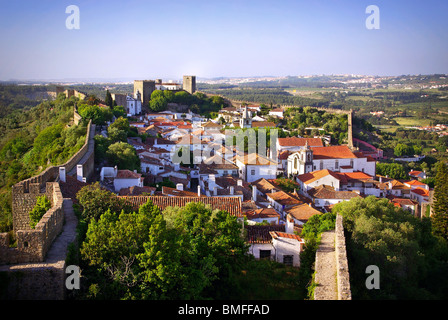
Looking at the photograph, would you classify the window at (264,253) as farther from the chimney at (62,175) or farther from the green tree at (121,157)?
the green tree at (121,157)

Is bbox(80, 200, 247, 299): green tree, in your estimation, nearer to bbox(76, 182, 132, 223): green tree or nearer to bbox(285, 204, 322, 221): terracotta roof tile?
bbox(76, 182, 132, 223): green tree

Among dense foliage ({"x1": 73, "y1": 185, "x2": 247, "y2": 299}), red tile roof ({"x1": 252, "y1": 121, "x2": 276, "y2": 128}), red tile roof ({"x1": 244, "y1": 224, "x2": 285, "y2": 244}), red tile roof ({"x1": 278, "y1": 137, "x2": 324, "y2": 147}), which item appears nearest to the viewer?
dense foliage ({"x1": 73, "y1": 185, "x2": 247, "y2": 299})

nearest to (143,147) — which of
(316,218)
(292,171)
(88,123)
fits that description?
(88,123)

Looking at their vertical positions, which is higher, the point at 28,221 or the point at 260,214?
the point at 28,221

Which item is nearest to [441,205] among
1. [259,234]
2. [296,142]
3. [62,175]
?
[259,234]

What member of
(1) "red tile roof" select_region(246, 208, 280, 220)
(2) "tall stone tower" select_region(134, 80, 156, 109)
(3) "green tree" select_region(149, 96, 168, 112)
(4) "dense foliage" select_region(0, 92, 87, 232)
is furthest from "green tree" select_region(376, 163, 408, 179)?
(2) "tall stone tower" select_region(134, 80, 156, 109)

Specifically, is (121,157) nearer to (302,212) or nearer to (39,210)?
(302,212)
